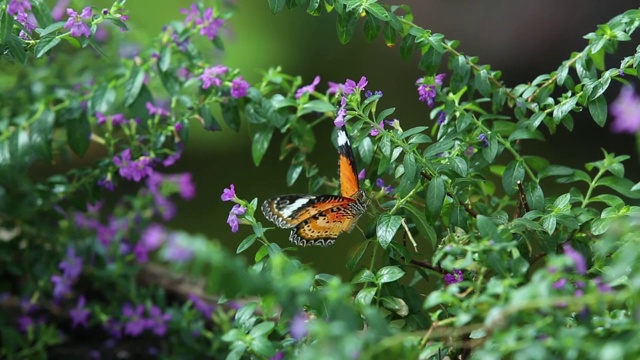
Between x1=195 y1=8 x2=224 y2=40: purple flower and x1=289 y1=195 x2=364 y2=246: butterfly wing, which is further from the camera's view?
x1=195 y1=8 x2=224 y2=40: purple flower

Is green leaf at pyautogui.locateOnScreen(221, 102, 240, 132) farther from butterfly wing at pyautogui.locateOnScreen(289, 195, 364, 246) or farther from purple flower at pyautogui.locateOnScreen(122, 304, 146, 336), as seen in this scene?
purple flower at pyautogui.locateOnScreen(122, 304, 146, 336)

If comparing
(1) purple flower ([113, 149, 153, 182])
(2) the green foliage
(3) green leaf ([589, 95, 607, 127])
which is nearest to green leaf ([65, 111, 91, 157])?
(2) the green foliage

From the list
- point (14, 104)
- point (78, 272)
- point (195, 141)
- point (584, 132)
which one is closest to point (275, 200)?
point (78, 272)

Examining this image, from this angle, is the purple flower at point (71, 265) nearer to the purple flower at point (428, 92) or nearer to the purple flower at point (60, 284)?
the purple flower at point (60, 284)

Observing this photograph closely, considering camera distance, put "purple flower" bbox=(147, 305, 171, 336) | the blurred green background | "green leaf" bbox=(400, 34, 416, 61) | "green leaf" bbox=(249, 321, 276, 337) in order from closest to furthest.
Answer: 1. "green leaf" bbox=(249, 321, 276, 337)
2. "green leaf" bbox=(400, 34, 416, 61)
3. "purple flower" bbox=(147, 305, 171, 336)
4. the blurred green background

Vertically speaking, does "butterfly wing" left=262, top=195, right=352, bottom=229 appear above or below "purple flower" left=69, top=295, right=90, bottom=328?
above
